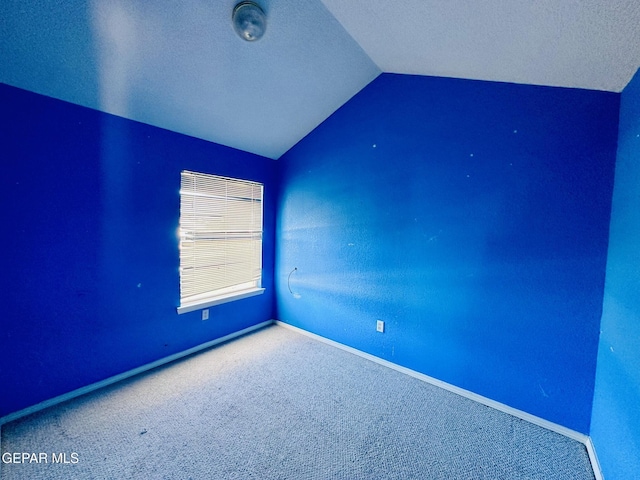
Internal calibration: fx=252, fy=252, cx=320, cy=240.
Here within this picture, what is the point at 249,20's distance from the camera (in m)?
1.49

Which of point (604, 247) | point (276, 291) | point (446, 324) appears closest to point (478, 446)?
point (446, 324)

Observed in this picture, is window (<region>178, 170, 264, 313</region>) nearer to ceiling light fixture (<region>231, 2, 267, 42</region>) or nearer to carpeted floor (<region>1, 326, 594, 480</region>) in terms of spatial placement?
carpeted floor (<region>1, 326, 594, 480</region>)

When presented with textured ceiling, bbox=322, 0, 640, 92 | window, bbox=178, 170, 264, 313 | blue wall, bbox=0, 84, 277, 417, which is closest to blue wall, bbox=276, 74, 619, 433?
textured ceiling, bbox=322, 0, 640, 92

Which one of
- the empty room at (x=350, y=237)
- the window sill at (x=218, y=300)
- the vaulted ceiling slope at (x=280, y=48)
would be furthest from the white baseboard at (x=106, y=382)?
the vaulted ceiling slope at (x=280, y=48)

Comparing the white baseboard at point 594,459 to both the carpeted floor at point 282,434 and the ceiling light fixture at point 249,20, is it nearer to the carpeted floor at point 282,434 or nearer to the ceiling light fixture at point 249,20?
the carpeted floor at point 282,434

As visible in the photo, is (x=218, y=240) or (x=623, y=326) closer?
(x=623, y=326)

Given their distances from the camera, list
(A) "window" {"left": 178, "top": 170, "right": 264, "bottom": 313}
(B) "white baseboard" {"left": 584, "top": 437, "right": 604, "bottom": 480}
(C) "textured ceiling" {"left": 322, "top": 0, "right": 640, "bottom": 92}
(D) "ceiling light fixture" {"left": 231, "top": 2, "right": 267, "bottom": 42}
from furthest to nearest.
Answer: (A) "window" {"left": 178, "top": 170, "right": 264, "bottom": 313} → (D) "ceiling light fixture" {"left": 231, "top": 2, "right": 267, "bottom": 42} → (B) "white baseboard" {"left": 584, "top": 437, "right": 604, "bottom": 480} → (C) "textured ceiling" {"left": 322, "top": 0, "right": 640, "bottom": 92}

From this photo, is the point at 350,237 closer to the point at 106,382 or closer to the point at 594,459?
the point at 594,459

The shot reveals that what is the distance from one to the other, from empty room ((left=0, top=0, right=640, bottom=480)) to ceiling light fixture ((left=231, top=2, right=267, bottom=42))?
0.6 inches

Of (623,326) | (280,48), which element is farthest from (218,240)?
(623,326)

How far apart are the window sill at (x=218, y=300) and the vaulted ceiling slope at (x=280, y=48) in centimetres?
167

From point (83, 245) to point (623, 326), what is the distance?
3.33m

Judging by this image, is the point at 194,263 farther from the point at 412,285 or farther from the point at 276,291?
the point at 412,285

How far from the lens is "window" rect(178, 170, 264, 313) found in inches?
97.1
